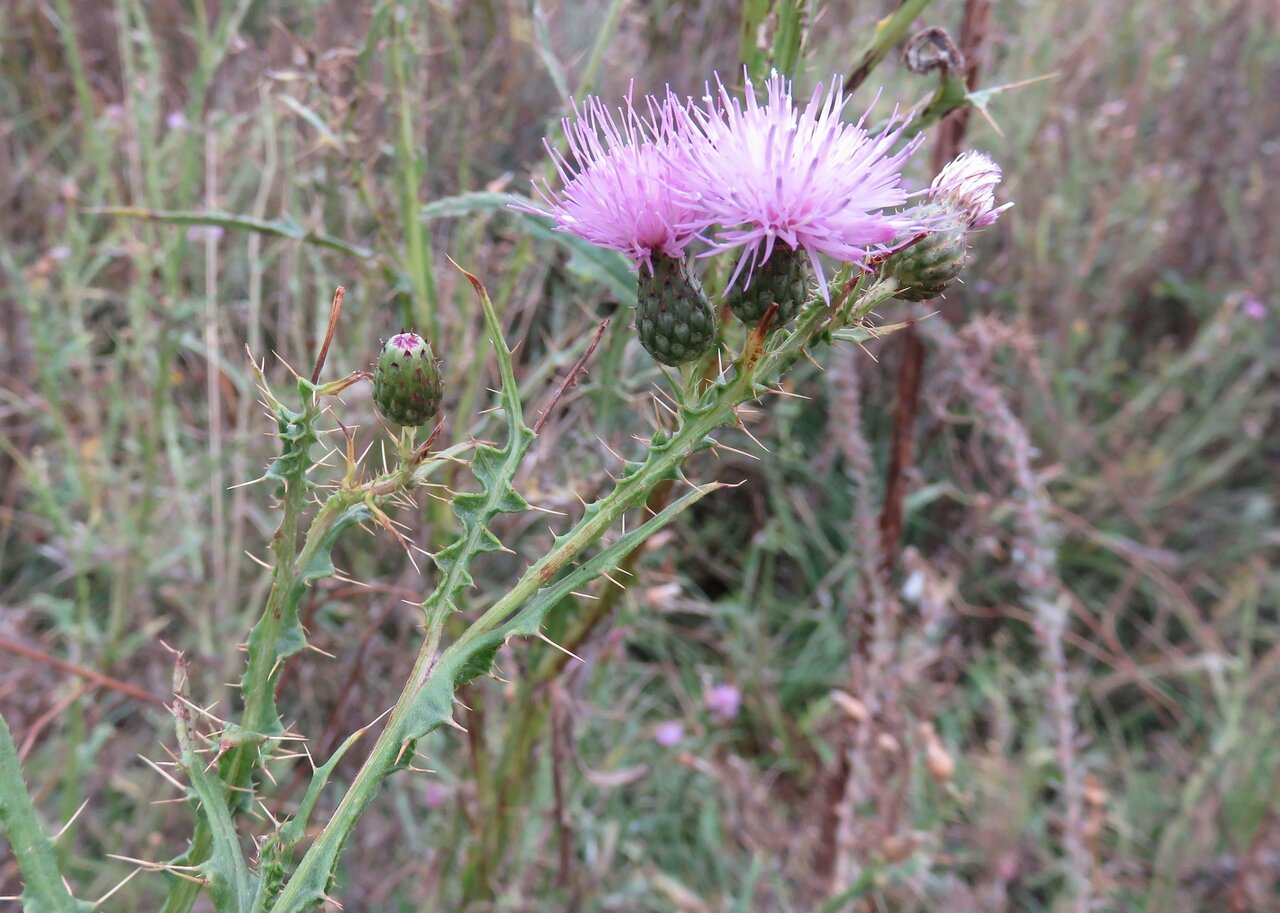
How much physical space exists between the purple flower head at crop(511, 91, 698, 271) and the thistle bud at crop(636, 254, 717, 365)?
28 millimetres

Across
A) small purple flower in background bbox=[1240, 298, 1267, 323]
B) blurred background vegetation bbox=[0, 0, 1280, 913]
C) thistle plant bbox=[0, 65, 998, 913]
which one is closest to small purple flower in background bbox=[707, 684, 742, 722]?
blurred background vegetation bbox=[0, 0, 1280, 913]

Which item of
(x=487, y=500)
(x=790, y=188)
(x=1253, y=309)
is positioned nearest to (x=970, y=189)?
(x=790, y=188)

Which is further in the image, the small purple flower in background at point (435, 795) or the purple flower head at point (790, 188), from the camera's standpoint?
the small purple flower in background at point (435, 795)

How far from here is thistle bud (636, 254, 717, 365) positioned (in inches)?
29.9

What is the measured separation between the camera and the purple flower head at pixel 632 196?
28.9 inches

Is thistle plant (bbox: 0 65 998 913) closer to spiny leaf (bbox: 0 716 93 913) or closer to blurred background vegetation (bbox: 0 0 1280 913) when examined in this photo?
spiny leaf (bbox: 0 716 93 913)

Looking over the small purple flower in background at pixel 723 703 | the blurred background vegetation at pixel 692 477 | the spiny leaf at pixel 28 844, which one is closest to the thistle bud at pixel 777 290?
the blurred background vegetation at pixel 692 477

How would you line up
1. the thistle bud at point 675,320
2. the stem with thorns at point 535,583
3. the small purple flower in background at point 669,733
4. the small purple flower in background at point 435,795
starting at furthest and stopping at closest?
the small purple flower in background at point 669,733 → the small purple flower in background at point 435,795 → the thistle bud at point 675,320 → the stem with thorns at point 535,583

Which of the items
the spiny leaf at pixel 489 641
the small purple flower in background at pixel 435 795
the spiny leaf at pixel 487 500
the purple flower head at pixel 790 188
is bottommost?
the small purple flower in background at pixel 435 795

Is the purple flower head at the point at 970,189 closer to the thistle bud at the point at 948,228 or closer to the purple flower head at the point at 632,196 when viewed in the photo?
the thistle bud at the point at 948,228

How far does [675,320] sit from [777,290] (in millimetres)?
83

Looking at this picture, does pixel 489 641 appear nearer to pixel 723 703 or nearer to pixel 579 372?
pixel 579 372

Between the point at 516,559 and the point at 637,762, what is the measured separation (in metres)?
0.62

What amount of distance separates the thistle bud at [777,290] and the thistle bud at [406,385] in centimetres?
24
